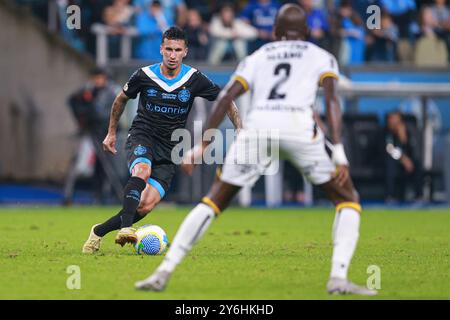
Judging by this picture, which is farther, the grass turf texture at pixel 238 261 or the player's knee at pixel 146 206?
the player's knee at pixel 146 206

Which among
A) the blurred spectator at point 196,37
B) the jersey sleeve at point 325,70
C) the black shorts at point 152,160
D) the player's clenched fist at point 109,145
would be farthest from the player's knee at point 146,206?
the blurred spectator at point 196,37

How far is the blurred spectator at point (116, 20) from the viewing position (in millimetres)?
24609

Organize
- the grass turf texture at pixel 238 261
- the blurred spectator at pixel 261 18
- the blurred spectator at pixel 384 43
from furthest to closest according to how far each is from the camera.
Answer: the blurred spectator at pixel 384 43
the blurred spectator at pixel 261 18
the grass turf texture at pixel 238 261

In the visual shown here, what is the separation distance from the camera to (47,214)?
20266 millimetres

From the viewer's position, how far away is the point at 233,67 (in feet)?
81.0

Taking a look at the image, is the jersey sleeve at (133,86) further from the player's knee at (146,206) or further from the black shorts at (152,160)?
the player's knee at (146,206)

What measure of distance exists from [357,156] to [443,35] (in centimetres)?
339

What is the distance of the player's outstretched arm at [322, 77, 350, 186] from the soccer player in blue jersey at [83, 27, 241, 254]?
3.36m

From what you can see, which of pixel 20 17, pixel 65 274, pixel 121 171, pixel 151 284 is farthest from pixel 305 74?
pixel 20 17

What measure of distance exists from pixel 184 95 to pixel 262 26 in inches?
494

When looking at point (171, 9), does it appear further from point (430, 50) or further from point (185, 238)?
point (185, 238)

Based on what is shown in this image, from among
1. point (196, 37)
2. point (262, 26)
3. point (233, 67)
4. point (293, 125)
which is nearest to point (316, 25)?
point (262, 26)

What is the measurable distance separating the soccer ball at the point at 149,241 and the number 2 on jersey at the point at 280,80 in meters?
3.53

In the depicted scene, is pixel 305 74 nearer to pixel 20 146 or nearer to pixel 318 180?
pixel 318 180
